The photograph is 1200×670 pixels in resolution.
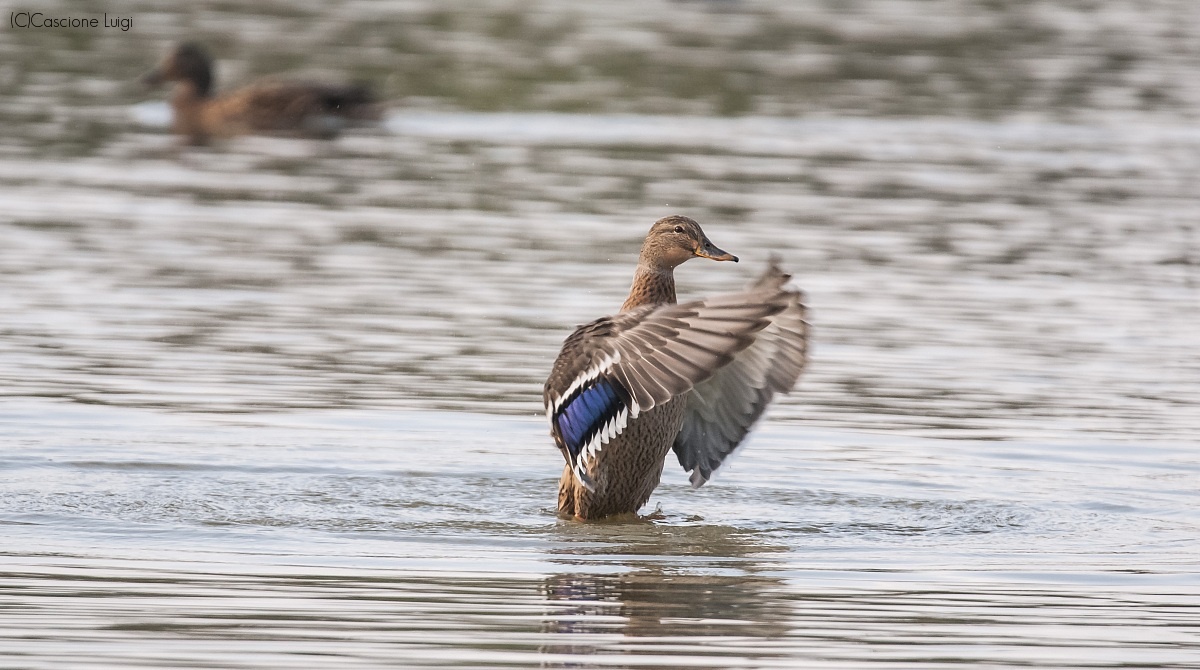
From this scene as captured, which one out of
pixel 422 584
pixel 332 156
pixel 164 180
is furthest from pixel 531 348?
pixel 332 156

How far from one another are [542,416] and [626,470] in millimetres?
1935

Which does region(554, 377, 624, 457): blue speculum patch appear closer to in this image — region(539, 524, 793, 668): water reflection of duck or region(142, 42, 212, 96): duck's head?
region(539, 524, 793, 668): water reflection of duck

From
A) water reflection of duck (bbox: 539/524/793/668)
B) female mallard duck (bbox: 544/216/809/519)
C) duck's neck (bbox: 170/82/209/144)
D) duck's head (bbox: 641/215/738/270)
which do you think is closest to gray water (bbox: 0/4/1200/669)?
water reflection of duck (bbox: 539/524/793/668)

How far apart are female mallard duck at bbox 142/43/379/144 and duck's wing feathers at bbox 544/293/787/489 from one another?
13.6m

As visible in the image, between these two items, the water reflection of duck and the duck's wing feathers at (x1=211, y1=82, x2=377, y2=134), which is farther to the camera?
the duck's wing feathers at (x1=211, y1=82, x2=377, y2=134)

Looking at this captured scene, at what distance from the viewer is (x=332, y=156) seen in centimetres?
2002

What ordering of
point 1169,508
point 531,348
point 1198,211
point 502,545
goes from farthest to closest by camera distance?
point 1198,211
point 531,348
point 1169,508
point 502,545

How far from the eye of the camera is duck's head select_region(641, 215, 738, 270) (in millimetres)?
8945

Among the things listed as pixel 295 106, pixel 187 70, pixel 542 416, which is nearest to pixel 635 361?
pixel 542 416

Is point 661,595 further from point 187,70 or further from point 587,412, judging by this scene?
point 187,70

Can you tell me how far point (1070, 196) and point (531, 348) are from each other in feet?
23.6

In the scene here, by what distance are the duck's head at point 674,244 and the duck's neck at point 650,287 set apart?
30 mm

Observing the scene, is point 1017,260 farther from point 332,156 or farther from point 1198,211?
point 332,156

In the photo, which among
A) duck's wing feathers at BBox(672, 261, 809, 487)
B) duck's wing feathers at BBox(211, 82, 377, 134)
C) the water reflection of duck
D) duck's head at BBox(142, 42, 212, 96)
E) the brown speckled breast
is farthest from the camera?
duck's head at BBox(142, 42, 212, 96)
